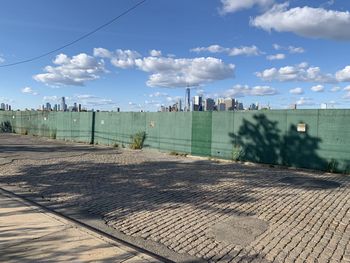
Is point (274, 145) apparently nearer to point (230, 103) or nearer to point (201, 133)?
point (201, 133)

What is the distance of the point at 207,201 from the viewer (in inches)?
323

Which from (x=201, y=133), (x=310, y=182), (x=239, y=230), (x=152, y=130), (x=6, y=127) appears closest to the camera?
(x=239, y=230)

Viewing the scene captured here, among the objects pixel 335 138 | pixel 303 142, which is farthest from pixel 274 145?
pixel 335 138

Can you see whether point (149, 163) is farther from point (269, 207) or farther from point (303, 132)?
point (269, 207)

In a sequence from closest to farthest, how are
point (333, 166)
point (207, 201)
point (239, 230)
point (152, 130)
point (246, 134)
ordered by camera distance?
point (239, 230)
point (207, 201)
point (333, 166)
point (246, 134)
point (152, 130)

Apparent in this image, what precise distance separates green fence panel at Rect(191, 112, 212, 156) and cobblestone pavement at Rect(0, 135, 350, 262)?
253cm

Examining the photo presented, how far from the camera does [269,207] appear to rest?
774 centimetres

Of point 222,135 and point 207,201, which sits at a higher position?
point 222,135

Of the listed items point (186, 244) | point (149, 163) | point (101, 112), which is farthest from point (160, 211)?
point (101, 112)

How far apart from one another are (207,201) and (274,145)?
6774mm

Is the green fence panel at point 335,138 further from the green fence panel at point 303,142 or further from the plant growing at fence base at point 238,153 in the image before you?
the plant growing at fence base at point 238,153

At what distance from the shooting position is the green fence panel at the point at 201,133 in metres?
16.9

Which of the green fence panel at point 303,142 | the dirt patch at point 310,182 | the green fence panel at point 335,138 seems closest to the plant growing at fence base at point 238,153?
the green fence panel at point 303,142

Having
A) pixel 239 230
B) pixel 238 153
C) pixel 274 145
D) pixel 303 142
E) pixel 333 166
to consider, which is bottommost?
pixel 239 230
